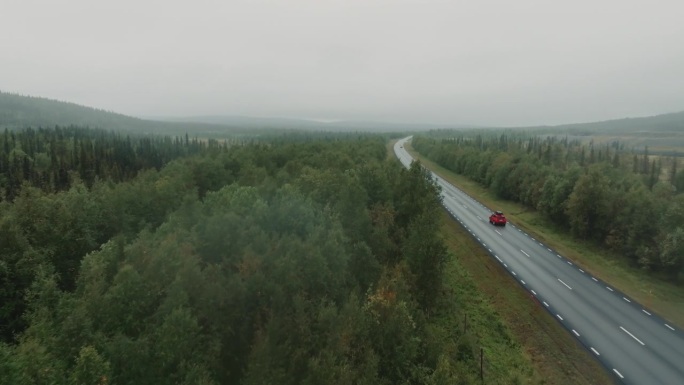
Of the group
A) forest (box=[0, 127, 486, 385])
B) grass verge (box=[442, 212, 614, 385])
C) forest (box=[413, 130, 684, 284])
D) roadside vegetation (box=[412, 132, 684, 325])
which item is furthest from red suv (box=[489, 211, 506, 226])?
forest (box=[0, 127, 486, 385])

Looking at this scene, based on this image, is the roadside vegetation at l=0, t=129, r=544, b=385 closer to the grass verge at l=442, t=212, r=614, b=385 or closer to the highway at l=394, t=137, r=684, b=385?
the grass verge at l=442, t=212, r=614, b=385

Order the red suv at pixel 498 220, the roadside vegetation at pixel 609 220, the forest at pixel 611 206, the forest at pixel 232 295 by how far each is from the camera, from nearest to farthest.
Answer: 1. the forest at pixel 232 295
2. the roadside vegetation at pixel 609 220
3. the forest at pixel 611 206
4. the red suv at pixel 498 220

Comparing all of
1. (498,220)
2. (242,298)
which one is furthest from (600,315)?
(242,298)

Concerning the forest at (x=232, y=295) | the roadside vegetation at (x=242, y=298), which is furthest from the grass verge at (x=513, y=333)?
the forest at (x=232, y=295)

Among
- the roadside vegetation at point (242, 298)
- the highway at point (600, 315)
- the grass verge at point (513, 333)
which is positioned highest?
the roadside vegetation at point (242, 298)

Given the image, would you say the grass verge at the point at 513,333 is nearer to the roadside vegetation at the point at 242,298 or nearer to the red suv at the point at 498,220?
the roadside vegetation at the point at 242,298

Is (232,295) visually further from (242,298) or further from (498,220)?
(498,220)
